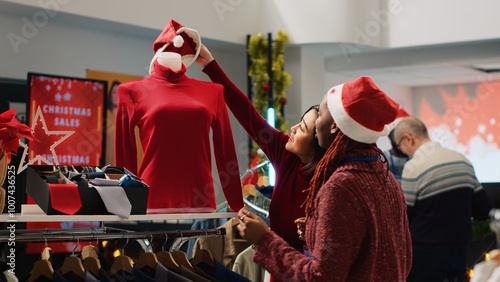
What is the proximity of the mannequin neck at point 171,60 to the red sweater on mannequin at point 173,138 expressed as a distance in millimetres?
19

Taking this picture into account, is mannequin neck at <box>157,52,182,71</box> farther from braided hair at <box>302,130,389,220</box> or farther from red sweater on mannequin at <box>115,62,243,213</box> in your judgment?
braided hair at <box>302,130,389,220</box>

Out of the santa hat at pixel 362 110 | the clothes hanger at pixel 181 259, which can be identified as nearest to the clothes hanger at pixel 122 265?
the clothes hanger at pixel 181 259

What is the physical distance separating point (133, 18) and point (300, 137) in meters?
4.89

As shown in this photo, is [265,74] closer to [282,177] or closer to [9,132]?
[282,177]

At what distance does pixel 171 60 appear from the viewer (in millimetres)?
3369

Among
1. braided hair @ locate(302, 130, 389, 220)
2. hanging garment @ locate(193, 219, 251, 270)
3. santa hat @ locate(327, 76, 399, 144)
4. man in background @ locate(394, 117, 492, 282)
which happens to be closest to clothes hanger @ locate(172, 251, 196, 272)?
braided hair @ locate(302, 130, 389, 220)

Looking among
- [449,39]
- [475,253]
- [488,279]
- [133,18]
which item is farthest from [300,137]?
[449,39]

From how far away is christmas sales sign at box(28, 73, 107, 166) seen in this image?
21.6 feet

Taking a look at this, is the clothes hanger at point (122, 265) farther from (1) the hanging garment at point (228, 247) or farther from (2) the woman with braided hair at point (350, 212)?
(1) the hanging garment at point (228, 247)

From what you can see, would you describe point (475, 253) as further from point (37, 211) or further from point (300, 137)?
point (37, 211)

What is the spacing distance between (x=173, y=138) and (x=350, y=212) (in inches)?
51.4

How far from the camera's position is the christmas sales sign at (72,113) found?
21.6ft

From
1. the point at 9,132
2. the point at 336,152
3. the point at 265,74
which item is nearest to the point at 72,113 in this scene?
the point at 265,74

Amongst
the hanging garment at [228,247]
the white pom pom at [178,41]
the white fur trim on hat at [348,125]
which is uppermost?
the white pom pom at [178,41]
